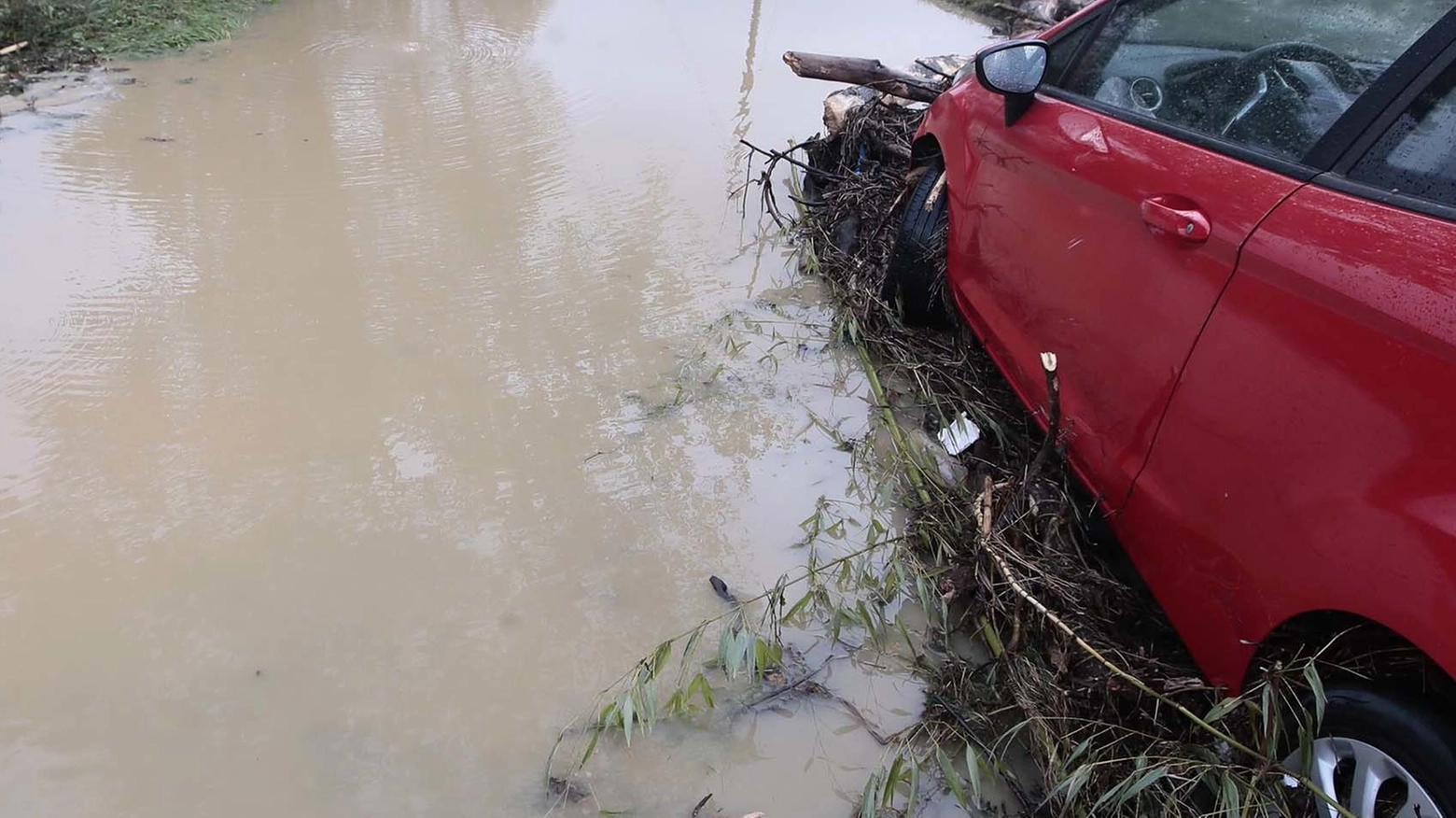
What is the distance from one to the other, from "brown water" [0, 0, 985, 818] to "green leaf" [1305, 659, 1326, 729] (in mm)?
991

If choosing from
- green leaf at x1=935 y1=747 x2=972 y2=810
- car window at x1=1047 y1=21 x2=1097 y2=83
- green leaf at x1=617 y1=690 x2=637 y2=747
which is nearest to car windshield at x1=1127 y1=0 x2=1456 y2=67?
car window at x1=1047 y1=21 x2=1097 y2=83

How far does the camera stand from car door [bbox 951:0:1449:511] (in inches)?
80.4

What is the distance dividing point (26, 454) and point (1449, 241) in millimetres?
3788

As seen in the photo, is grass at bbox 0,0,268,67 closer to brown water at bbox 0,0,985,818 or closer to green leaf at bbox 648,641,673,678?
brown water at bbox 0,0,985,818

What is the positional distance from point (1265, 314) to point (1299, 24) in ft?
3.41

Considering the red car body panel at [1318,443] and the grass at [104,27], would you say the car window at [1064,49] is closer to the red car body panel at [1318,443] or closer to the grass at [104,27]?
the red car body panel at [1318,443]

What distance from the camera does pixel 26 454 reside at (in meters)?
3.04

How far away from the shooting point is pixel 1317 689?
5.31 feet

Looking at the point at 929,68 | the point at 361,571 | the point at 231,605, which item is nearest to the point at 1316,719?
the point at 361,571

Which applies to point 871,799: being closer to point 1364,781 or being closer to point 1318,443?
point 1364,781

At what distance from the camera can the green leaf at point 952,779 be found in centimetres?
209

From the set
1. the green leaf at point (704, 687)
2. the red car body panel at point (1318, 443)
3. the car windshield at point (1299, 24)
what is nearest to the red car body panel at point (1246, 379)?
the red car body panel at point (1318, 443)

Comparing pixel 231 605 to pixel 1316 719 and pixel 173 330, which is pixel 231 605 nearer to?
pixel 173 330

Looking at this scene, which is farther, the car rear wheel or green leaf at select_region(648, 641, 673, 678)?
green leaf at select_region(648, 641, 673, 678)
